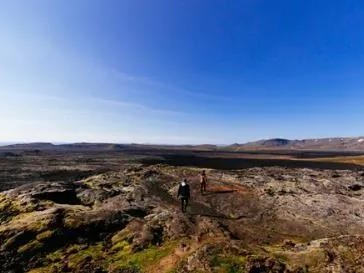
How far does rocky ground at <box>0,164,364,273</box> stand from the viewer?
17.8 metres

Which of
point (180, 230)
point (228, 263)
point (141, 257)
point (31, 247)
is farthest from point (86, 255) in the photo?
point (228, 263)

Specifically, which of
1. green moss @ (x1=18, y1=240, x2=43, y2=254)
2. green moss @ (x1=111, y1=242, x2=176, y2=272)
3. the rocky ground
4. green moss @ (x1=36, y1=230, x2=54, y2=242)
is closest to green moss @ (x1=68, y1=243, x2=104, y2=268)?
the rocky ground

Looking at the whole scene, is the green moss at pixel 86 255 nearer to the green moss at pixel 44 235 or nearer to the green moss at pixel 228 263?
the green moss at pixel 44 235

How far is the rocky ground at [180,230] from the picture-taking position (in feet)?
58.3

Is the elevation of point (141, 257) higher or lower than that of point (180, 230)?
lower

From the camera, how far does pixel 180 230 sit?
2277cm

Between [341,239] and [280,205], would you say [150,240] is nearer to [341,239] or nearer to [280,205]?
[341,239]

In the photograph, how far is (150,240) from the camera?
72.0ft

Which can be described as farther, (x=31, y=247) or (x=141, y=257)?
(x=31, y=247)

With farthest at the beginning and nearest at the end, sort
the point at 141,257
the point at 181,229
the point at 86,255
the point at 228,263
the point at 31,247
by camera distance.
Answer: the point at 31,247 → the point at 181,229 → the point at 86,255 → the point at 141,257 → the point at 228,263

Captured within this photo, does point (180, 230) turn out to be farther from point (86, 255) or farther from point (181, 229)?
point (86, 255)

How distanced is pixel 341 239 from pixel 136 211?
15.8m

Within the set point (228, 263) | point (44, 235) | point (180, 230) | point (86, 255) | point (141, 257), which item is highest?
point (180, 230)

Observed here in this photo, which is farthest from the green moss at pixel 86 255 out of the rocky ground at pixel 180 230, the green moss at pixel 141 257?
the green moss at pixel 141 257
